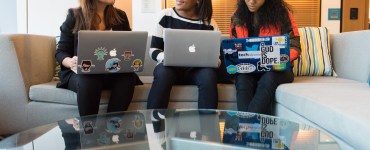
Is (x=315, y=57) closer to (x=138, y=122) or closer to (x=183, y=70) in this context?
(x=183, y=70)

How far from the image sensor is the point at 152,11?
125 inches

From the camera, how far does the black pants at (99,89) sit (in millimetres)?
1532

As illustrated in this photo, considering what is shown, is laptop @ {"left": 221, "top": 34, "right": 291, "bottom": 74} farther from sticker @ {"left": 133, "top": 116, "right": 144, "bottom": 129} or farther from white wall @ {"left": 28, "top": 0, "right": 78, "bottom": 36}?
white wall @ {"left": 28, "top": 0, "right": 78, "bottom": 36}

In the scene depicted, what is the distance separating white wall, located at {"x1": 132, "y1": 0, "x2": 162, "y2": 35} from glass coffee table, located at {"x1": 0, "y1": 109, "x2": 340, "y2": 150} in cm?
209

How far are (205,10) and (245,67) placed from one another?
1.47 ft

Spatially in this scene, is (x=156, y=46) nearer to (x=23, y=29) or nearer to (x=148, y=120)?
(x=148, y=120)

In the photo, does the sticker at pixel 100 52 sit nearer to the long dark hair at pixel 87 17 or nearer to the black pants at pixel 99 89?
the black pants at pixel 99 89

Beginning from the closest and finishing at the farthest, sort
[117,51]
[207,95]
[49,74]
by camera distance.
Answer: [117,51] → [207,95] → [49,74]

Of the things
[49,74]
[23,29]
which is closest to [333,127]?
[49,74]

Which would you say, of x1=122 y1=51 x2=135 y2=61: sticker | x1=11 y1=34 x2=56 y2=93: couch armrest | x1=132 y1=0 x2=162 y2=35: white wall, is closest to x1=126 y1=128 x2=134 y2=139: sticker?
x1=122 y1=51 x2=135 y2=61: sticker

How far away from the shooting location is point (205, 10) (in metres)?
1.86

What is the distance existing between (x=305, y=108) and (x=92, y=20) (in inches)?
43.0

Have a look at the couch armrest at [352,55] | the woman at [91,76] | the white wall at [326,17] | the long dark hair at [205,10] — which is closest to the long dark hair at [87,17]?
the woman at [91,76]

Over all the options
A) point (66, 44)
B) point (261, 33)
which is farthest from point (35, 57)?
point (261, 33)
